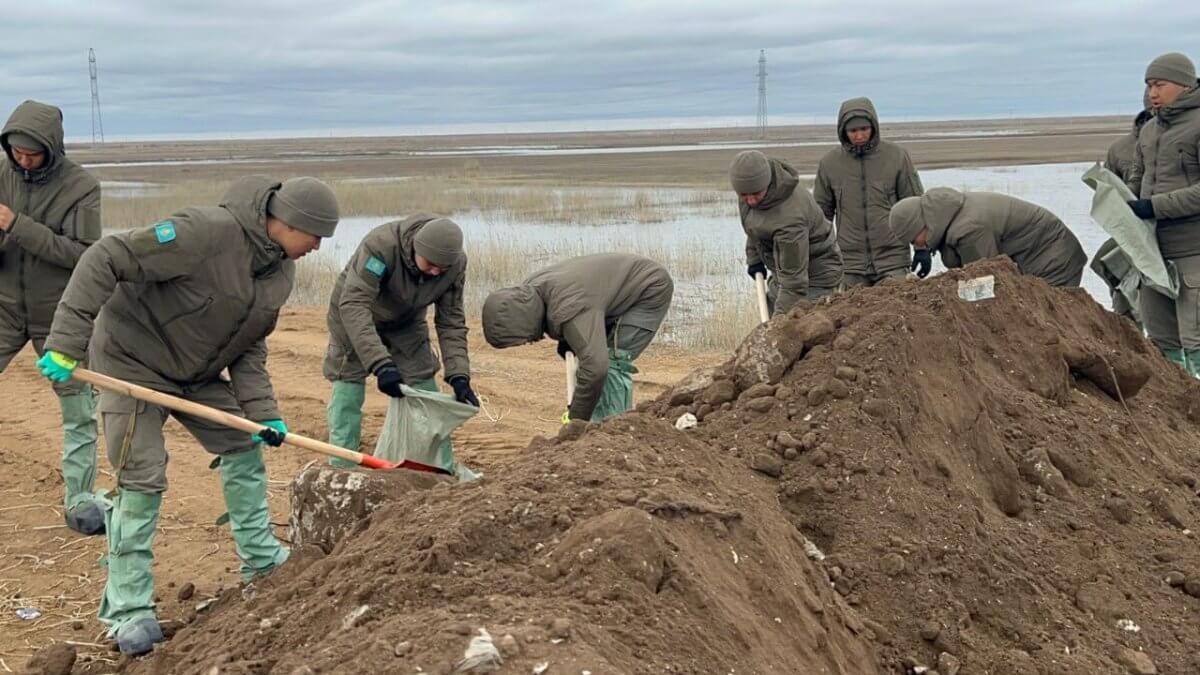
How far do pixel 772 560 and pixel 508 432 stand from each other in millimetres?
4414

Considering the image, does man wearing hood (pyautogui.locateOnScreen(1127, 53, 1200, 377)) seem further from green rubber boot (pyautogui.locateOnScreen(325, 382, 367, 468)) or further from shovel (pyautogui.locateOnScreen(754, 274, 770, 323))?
green rubber boot (pyautogui.locateOnScreen(325, 382, 367, 468))

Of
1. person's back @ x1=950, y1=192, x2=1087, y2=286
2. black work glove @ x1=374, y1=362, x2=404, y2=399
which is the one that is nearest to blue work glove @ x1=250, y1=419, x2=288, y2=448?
black work glove @ x1=374, y1=362, x2=404, y2=399

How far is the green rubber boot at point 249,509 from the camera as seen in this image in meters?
4.80

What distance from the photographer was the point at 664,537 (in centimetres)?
301

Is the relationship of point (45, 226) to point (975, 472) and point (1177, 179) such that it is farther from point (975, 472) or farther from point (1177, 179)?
point (1177, 179)

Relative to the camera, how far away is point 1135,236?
6.13m

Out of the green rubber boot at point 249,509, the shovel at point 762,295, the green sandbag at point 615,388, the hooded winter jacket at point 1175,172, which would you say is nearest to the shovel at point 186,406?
the green rubber boot at point 249,509

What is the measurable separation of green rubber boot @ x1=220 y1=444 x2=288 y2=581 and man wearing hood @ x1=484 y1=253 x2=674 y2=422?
1.41m

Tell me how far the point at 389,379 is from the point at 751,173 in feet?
Result: 8.15

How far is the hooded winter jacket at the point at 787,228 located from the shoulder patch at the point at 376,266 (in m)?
2.41

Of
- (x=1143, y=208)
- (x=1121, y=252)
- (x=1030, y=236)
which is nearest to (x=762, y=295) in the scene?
(x=1030, y=236)

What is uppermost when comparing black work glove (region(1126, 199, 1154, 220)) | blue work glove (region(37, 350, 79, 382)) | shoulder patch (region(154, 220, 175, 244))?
shoulder patch (region(154, 220, 175, 244))

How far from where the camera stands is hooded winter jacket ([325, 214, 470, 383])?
218 inches

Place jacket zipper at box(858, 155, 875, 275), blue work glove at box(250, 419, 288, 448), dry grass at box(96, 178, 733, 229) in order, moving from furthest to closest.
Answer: dry grass at box(96, 178, 733, 229), jacket zipper at box(858, 155, 875, 275), blue work glove at box(250, 419, 288, 448)
